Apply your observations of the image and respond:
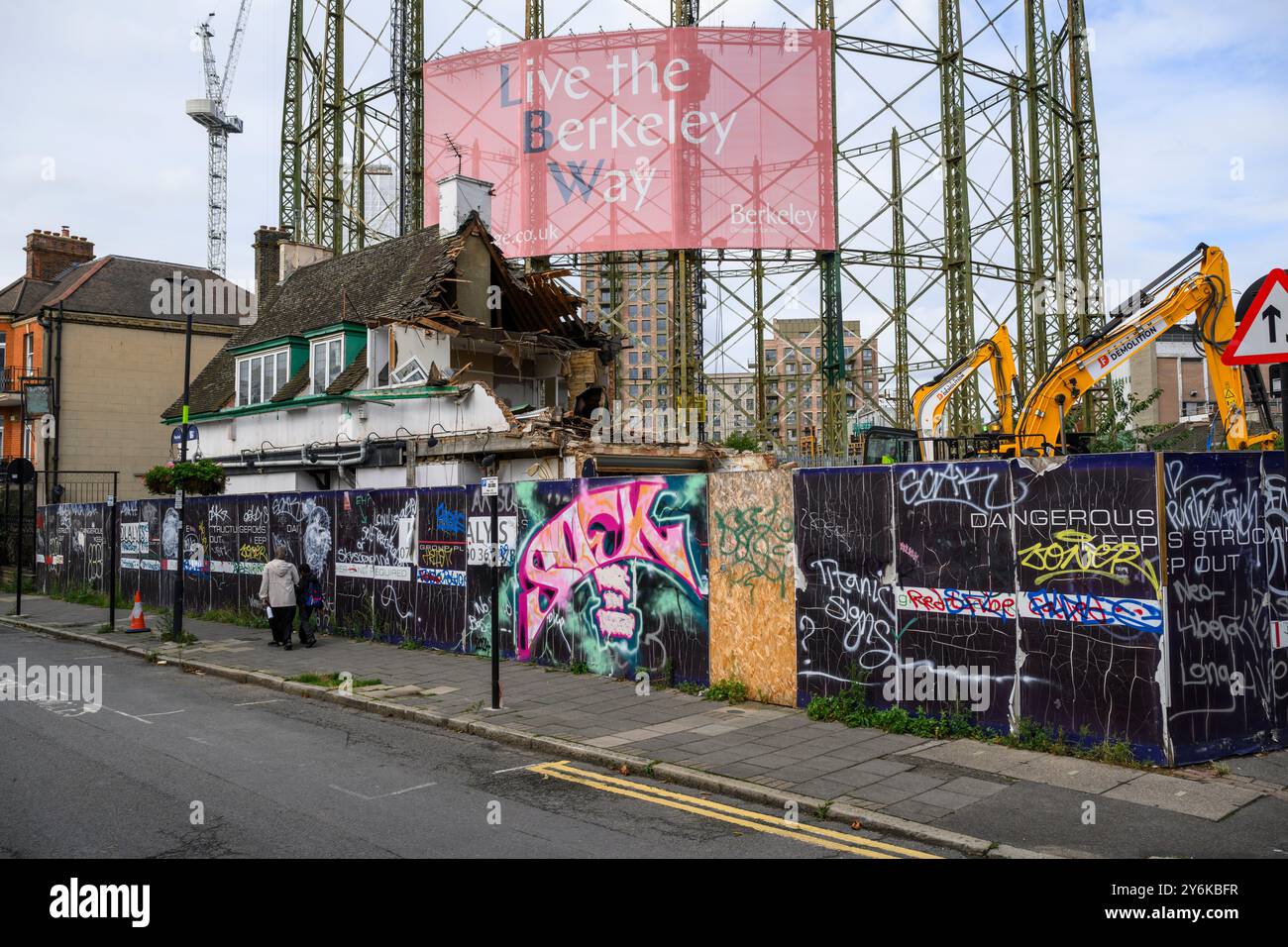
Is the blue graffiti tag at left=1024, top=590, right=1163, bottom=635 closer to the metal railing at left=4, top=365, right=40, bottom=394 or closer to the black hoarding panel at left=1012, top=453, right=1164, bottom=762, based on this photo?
the black hoarding panel at left=1012, top=453, right=1164, bottom=762

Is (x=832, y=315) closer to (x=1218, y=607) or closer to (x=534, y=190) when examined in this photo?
(x=534, y=190)

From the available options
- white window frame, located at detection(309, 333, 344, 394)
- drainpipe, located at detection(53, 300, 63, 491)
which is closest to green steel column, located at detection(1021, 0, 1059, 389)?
white window frame, located at detection(309, 333, 344, 394)

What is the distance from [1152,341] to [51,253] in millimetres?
44725

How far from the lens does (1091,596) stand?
8.57 meters

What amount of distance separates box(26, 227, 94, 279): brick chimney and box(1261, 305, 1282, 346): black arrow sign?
48.5 metres

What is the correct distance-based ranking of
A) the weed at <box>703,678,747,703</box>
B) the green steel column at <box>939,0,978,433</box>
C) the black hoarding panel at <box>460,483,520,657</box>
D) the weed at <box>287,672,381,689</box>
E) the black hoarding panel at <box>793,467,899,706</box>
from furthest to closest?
1. the green steel column at <box>939,0,978,433</box>
2. the black hoarding panel at <box>460,483,520,657</box>
3. the weed at <box>287,672,381,689</box>
4. the weed at <box>703,678,747,703</box>
5. the black hoarding panel at <box>793,467,899,706</box>

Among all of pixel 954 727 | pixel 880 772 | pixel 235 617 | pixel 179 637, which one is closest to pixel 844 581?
pixel 954 727

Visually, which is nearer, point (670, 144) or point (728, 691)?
point (728, 691)

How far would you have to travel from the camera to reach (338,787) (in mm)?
8211

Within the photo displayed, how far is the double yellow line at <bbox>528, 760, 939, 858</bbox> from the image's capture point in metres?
6.64

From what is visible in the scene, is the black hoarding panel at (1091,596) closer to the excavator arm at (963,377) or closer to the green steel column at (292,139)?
the excavator arm at (963,377)

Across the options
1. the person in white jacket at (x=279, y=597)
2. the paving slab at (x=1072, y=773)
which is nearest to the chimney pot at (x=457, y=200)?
the person in white jacket at (x=279, y=597)

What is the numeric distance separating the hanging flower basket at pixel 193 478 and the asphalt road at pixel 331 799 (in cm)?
1530
